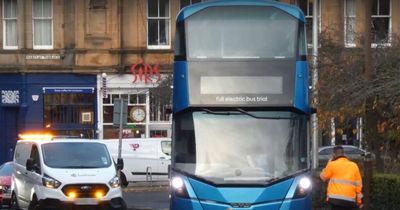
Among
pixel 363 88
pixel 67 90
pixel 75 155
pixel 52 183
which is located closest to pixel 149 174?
pixel 67 90

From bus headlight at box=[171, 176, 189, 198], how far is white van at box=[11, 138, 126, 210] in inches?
190

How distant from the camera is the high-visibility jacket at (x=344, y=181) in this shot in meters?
14.4

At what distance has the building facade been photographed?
4006cm

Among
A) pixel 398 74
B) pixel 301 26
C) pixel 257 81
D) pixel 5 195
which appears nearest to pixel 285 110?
pixel 257 81

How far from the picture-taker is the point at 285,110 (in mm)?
14469

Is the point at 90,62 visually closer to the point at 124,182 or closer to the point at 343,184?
the point at 124,182

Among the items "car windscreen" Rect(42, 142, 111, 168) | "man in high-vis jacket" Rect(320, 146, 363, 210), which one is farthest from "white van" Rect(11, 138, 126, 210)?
"man in high-vis jacket" Rect(320, 146, 363, 210)

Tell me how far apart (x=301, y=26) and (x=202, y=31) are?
176 cm

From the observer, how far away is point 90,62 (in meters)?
40.0

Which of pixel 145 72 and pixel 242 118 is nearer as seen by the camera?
pixel 242 118

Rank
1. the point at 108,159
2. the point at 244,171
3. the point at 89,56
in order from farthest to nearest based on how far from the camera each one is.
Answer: the point at 89,56 → the point at 108,159 → the point at 244,171

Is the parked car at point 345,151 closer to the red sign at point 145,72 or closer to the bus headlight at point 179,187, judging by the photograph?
the red sign at point 145,72

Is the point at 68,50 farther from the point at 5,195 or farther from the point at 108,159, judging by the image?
the point at 108,159

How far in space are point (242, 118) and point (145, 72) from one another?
26.0 m
